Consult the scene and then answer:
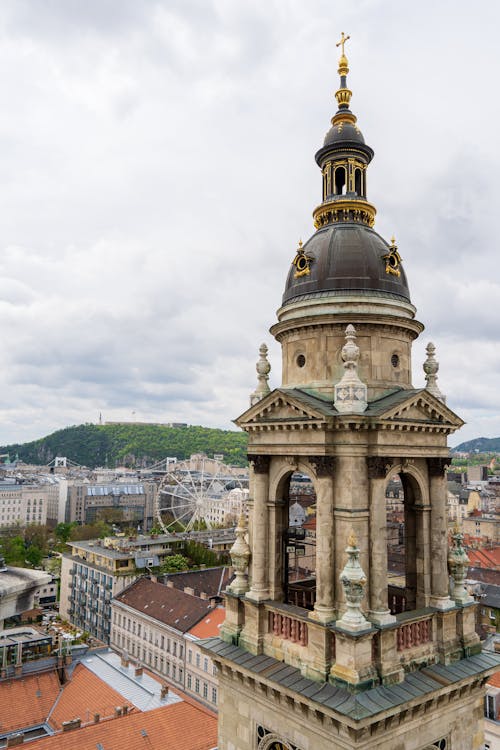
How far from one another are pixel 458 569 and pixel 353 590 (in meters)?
4.86

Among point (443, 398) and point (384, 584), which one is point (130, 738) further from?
point (443, 398)

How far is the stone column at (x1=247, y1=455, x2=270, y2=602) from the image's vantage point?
1739cm

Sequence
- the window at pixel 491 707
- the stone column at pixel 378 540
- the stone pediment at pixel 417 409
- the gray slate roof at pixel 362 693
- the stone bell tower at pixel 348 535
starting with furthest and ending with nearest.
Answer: the window at pixel 491 707 → the stone pediment at pixel 417 409 → the stone column at pixel 378 540 → the stone bell tower at pixel 348 535 → the gray slate roof at pixel 362 693

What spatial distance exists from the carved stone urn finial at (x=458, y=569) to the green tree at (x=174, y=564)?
3390 inches

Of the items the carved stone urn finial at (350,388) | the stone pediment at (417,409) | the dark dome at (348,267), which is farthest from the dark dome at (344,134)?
the stone pediment at (417,409)

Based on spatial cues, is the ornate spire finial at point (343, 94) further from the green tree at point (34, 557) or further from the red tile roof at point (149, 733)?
the green tree at point (34, 557)

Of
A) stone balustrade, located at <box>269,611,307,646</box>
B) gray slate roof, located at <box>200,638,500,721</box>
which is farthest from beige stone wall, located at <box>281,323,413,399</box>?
gray slate roof, located at <box>200,638,500,721</box>

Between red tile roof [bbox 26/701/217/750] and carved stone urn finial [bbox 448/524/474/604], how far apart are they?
26.1 metres

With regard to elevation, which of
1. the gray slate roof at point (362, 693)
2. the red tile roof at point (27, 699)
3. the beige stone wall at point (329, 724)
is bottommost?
the red tile roof at point (27, 699)

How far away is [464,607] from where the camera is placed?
17109 mm

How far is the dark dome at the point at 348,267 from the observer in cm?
1767

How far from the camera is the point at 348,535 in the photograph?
50.3 feet

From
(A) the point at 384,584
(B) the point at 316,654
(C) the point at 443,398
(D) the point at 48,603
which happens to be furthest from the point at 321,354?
(D) the point at 48,603

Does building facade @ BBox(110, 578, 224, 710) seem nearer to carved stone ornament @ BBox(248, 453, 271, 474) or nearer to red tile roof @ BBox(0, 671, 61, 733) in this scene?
red tile roof @ BBox(0, 671, 61, 733)
